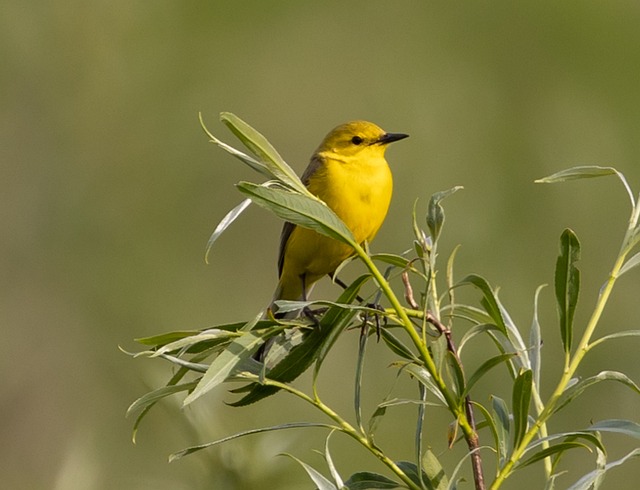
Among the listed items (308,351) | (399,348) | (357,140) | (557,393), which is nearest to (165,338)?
(308,351)

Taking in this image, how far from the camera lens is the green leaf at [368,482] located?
159cm

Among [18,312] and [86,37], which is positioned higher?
[86,37]

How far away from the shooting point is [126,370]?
5047mm

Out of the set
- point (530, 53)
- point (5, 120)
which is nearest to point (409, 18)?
point (530, 53)

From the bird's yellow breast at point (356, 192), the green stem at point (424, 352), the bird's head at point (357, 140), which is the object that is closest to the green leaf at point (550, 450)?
the green stem at point (424, 352)

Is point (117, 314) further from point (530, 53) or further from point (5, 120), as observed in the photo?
point (530, 53)

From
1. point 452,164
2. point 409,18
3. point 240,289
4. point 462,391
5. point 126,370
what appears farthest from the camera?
point 409,18

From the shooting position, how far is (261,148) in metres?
1.53

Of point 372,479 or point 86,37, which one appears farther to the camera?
point 86,37

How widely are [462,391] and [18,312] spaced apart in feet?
15.7

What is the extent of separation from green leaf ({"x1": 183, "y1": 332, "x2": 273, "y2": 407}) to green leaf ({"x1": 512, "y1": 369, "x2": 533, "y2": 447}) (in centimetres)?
38

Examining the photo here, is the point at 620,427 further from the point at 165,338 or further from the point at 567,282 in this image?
the point at 165,338

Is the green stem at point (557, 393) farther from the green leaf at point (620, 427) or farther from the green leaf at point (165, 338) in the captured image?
the green leaf at point (165, 338)

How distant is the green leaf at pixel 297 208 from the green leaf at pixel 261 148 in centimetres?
7
